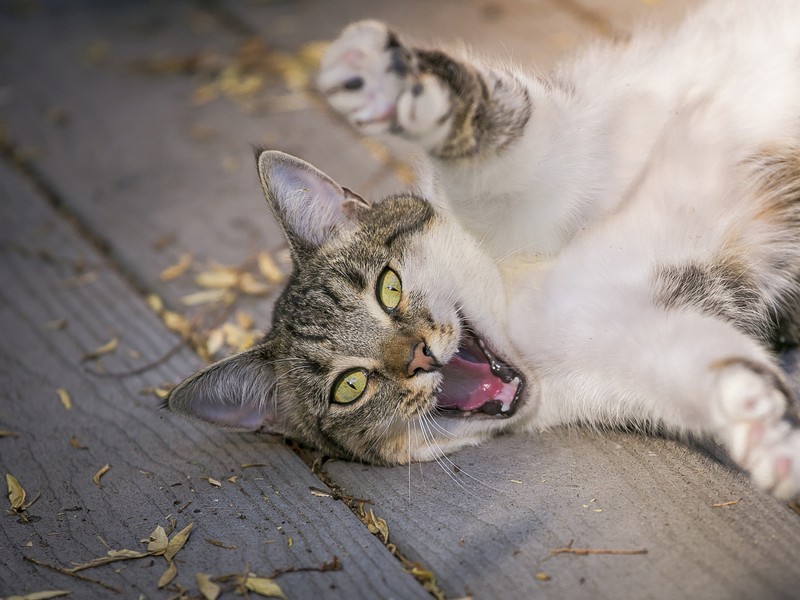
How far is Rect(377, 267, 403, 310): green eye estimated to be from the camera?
2.22 metres

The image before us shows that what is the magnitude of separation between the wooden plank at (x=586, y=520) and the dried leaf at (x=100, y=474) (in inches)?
24.2

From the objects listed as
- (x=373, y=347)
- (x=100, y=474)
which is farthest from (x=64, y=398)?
(x=373, y=347)

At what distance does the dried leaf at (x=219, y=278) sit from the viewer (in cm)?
304

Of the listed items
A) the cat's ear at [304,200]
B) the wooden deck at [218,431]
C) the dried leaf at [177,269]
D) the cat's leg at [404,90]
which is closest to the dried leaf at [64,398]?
the wooden deck at [218,431]

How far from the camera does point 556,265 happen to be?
2227 mm

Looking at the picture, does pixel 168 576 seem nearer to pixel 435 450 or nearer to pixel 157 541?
pixel 157 541

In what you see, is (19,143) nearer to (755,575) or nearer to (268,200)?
(268,200)

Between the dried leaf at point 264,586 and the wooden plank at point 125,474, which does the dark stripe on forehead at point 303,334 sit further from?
the dried leaf at point 264,586

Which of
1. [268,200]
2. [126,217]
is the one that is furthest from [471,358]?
[126,217]

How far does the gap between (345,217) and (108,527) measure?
104 centimetres

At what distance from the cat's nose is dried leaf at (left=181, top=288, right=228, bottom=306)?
110 centimetres

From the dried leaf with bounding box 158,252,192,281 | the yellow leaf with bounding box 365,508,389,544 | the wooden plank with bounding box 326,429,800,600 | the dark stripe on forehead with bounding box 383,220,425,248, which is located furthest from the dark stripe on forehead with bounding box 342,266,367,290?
the dried leaf with bounding box 158,252,192,281

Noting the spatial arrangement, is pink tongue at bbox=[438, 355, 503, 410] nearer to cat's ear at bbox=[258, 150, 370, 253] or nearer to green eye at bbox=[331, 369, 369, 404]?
green eye at bbox=[331, 369, 369, 404]

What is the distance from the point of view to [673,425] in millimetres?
2014
